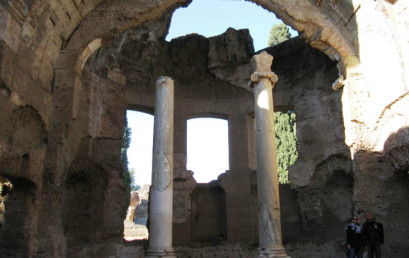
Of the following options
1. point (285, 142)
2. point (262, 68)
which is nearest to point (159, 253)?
point (262, 68)

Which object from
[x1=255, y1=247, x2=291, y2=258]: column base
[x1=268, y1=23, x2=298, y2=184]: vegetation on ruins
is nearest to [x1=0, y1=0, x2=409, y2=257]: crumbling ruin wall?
[x1=255, y1=247, x2=291, y2=258]: column base

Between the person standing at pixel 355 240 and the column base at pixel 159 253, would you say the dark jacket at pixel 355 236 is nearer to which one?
the person standing at pixel 355 240

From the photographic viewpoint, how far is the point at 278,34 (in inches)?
852

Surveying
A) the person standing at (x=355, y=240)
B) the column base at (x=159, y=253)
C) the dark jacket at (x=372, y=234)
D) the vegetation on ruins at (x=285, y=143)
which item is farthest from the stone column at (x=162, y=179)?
A: the vegetation on ruins at (x=285, y=143)

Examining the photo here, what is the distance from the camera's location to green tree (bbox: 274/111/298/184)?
59.7 feet

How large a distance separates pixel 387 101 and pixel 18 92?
265 inches

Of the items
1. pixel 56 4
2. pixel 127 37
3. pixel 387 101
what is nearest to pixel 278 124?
pixel 127 37

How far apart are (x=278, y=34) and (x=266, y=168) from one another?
49.4ft

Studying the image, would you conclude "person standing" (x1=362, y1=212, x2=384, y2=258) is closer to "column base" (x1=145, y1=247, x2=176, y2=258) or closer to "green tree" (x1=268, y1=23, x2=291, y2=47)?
"column base" (x1=145, y1=247, x2=176, y2=258)

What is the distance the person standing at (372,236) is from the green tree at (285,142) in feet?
37.2

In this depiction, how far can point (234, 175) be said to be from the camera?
11.8m

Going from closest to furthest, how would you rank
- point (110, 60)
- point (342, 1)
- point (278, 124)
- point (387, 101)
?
point (387, 101), point (342, 1), point (110, 60), point (278, 124)

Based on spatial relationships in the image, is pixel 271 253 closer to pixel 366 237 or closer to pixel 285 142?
pixel 366 237

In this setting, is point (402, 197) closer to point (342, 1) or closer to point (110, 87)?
point (342, 1)
